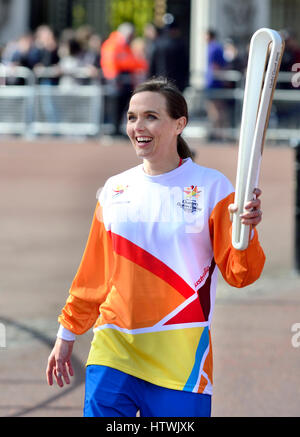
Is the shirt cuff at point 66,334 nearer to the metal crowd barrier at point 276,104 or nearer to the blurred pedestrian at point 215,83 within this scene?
the metal crowd barrier at point 276,104

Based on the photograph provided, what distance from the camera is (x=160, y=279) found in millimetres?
3424

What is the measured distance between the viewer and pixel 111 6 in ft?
97.2

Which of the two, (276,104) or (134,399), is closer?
(134,399)

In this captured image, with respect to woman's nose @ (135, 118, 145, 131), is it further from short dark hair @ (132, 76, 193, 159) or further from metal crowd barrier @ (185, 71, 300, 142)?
metal crowd barrier @ (185, 71, 300, 142)

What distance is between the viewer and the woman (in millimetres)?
3420

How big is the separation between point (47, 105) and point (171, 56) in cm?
294

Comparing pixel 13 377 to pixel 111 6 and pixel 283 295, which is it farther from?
pixel 111 6

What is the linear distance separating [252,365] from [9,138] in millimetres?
13567

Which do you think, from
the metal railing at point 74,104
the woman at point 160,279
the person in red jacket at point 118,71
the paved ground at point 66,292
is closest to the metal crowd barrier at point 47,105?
the metal railing at point 74,104

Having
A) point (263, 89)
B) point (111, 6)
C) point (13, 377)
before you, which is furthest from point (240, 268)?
point (111, 6)

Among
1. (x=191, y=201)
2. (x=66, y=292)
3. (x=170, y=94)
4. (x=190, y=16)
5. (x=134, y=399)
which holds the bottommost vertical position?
(x=190, y=16)

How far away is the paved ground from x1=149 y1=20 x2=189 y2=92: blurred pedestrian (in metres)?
1.52

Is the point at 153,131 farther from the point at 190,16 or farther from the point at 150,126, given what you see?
the point at 190,16

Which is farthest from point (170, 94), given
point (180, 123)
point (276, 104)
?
point (276, 104)
